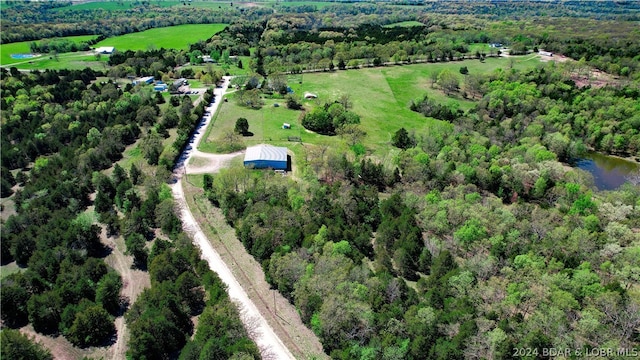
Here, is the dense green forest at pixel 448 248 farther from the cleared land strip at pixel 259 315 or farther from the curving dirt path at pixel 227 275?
the curving dirt path at pixel 227 275

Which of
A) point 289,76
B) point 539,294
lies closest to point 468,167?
point 539,294

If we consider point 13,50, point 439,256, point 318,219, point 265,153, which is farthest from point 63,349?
point 13,50

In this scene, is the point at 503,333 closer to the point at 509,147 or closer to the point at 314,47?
the point at 509,147

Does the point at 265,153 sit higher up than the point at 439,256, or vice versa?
the point at 265,153

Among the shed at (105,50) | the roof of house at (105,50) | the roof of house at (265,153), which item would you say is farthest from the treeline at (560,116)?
the roof of house at (105,50)

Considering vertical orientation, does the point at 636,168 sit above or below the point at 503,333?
below

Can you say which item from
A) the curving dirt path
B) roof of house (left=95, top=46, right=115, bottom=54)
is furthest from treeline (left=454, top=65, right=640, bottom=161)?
roof of house (left=95, top=46, right=115, bottom=54)

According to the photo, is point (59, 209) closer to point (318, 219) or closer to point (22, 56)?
point (318, 219)
